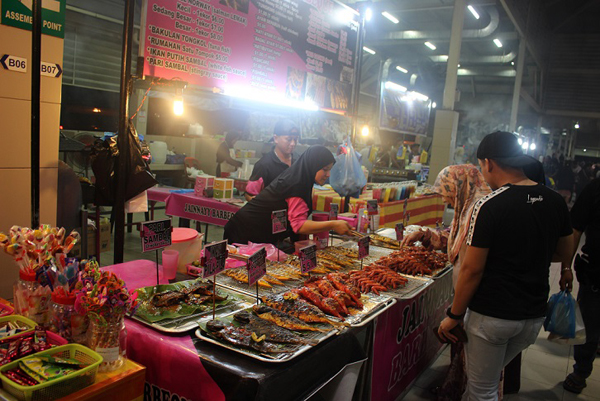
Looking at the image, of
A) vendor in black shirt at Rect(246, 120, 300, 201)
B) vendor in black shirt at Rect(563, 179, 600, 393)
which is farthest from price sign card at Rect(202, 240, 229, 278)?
vendor in black shirt at Rect(246, 120, 300, 201)

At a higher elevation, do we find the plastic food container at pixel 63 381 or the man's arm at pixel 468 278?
the man's arm at pixel 468 278

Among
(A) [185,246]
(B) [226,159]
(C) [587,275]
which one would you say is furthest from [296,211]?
(B) [226,159]

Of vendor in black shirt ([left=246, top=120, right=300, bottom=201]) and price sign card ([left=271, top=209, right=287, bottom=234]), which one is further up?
vendor in black shirt ([left=246, top=120, right=300, bottom=201])

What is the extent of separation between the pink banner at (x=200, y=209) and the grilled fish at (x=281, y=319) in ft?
11.5

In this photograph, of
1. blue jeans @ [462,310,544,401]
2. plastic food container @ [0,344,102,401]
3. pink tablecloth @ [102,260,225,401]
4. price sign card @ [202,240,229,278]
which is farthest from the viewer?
blue jeans @ [462,310,544,401]

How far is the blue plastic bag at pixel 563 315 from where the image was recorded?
3.71m

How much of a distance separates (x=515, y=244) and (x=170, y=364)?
192cm

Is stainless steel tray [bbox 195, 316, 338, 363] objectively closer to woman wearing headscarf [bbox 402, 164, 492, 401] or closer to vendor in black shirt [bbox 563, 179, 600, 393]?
woman wearing headscarf [bbox 402, 164, 492, 401]

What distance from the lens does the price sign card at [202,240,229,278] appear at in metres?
2.16

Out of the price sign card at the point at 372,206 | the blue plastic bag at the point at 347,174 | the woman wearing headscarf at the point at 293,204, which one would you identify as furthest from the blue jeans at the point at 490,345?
the blue plastic bag at the point at 347,174

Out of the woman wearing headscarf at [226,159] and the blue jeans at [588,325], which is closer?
the blue jeans at [588,325]

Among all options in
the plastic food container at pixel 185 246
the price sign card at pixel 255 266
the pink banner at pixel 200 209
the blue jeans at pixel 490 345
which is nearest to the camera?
the price sign card at pixel 255 266

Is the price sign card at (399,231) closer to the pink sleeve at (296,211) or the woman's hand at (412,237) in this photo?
the woman's hand at (412,237)

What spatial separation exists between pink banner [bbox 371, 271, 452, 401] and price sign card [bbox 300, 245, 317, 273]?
0.56 m
